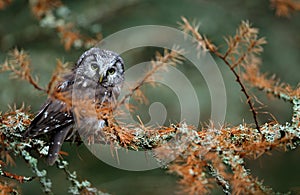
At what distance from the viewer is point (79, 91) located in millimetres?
2211

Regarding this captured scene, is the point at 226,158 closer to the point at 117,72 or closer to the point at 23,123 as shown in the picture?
the point at 23,123

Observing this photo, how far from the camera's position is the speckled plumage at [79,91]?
7.50 ft

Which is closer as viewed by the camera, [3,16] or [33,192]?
[3,16]

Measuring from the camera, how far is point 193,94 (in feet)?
14.9

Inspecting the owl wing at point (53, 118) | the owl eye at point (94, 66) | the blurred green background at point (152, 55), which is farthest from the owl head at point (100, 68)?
the blurred green background at point (152, 55)

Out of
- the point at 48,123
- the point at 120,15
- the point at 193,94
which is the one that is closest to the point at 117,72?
the point at 48,123

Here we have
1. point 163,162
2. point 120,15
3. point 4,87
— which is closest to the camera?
point 163,162

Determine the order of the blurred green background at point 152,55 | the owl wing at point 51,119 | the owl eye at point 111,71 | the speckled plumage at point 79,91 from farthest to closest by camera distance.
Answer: the blurred green background at point 152,55 < the owl eye at point 111,71 < the owl wing at point 51,119 < the speckled plumage at point 79,91

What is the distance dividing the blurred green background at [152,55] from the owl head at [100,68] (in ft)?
3.64

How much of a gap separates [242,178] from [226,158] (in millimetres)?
113

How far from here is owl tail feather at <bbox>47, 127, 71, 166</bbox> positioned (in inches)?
84.9

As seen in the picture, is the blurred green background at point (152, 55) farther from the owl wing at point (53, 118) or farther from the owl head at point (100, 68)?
the owl wing at point (53, 118)

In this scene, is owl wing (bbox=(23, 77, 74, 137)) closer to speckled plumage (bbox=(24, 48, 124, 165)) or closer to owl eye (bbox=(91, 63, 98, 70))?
speckled plumage (bbox=(24, 48, 124, 165))

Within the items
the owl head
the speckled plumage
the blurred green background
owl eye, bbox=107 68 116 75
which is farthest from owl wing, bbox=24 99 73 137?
the blurred green background
